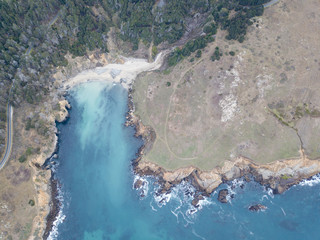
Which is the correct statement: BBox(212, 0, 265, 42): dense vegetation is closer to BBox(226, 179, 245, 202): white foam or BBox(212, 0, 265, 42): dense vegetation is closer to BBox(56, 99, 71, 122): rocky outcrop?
BBox(226, 179, 245, 202): white foam

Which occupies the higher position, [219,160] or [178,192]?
[219,160]

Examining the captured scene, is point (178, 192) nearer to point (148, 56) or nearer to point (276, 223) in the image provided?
point (276, 223)

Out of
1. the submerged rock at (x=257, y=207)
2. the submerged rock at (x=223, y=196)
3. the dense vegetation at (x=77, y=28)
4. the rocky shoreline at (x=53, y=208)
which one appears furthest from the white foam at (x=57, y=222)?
the submerged rock at (x=257, y=207)

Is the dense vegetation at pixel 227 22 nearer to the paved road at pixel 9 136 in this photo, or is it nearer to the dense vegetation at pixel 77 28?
the dense vegetation at pixel 77 28

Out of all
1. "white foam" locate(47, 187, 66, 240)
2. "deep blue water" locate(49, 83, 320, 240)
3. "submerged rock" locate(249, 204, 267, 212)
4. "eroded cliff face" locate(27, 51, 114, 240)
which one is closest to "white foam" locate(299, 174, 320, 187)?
"deep blue water" locate(49, 83, 320, 240)

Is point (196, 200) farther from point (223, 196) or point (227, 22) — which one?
point (227, 22)

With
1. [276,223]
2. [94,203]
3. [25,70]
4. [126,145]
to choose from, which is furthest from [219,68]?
[25,70]
